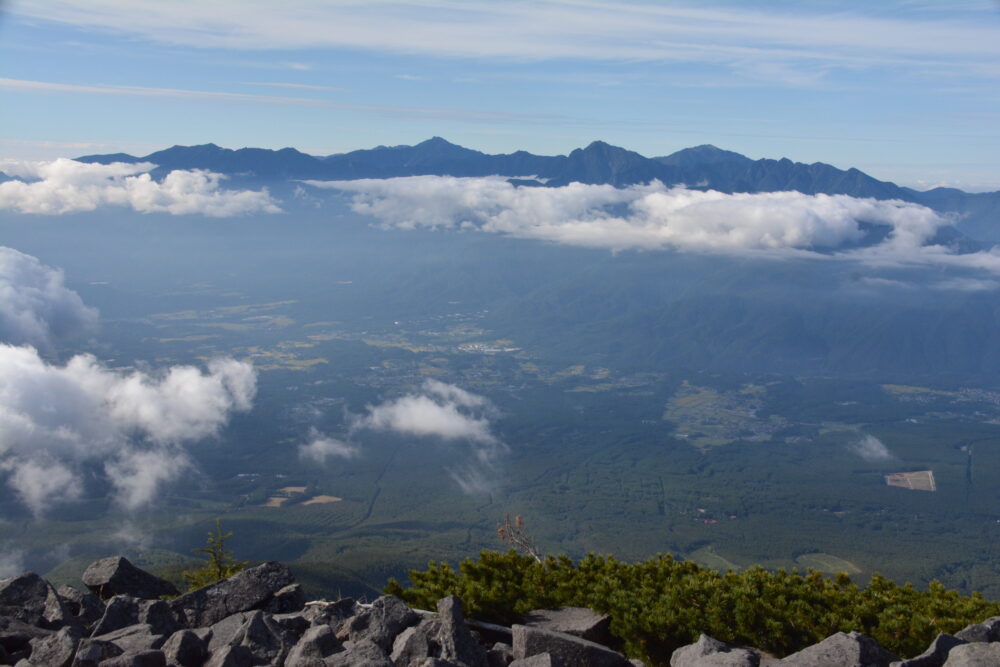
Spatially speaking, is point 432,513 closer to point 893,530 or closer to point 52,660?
point 893,530

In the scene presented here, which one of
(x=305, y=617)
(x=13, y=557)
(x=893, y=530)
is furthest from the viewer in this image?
(x=893, y=530)

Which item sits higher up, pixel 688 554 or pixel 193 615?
pixel 193 615

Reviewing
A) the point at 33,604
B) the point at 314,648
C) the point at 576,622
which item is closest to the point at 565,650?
the point at 576,622

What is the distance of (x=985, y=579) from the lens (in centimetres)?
13812

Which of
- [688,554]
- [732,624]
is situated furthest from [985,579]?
[732,624]

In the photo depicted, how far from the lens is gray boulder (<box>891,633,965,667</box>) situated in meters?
11.8

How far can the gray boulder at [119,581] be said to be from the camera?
17.6 metres

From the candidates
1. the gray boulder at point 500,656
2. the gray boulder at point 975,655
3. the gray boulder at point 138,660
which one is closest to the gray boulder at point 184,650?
the gray boulder at point 138,660

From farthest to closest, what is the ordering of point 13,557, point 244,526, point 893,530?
1. point 893,530
2. point 244,526
3. point 13,557

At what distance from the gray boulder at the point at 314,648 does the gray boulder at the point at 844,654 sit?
262 inches

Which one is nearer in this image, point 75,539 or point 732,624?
point 732,624

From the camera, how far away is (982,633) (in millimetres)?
12641

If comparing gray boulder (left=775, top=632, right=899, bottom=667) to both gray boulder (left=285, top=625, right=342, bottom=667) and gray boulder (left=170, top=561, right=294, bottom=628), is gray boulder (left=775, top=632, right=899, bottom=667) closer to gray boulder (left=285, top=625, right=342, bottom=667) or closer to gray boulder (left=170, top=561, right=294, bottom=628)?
gray boulder (left=285, top=625, right=342, bottom=667)

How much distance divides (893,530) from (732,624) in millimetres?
182194
